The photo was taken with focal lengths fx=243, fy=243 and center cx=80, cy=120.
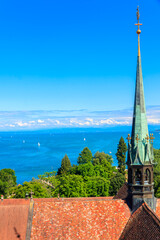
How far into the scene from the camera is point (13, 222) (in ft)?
78.3

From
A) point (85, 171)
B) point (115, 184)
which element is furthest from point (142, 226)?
point (85, 171)

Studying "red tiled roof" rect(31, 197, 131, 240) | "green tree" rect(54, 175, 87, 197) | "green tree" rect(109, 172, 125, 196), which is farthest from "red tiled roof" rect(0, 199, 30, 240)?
"green tree" rect(109, 172, 125, 196)

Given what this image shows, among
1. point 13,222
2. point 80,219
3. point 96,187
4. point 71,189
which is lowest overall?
point 96,187

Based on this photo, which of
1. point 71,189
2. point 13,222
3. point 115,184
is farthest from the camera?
point 115,184

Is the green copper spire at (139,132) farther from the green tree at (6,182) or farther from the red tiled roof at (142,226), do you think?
the green tree at (6,182)

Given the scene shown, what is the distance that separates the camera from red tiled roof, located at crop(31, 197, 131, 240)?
69.5ft

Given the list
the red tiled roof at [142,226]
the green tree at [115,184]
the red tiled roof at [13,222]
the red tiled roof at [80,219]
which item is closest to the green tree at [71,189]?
the green tree at [115,184]

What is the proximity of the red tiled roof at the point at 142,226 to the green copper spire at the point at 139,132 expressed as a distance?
4.26 metres

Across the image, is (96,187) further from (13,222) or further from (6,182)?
(13,222)

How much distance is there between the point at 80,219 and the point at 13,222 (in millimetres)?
6859

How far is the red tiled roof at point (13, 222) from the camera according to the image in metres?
23.0

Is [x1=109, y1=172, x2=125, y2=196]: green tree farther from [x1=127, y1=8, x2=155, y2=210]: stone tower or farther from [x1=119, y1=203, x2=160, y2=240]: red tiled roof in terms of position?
[x1=119, y1=203, x2=160, y2=240]: red tiled roof

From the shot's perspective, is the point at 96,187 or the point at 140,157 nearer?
the point at 140,157

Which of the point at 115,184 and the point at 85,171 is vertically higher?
the point at 85,171
